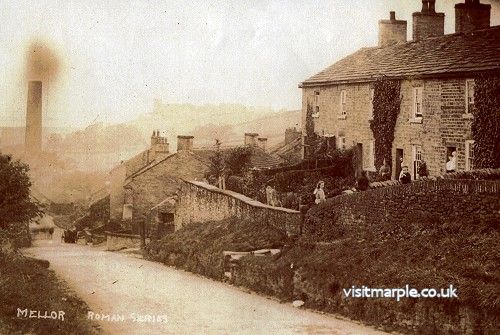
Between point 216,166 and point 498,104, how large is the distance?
10.2 metres

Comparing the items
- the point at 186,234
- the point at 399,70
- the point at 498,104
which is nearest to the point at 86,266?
the point at 186,234

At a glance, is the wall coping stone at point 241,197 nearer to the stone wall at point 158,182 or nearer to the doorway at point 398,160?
the doorway at point 398,160

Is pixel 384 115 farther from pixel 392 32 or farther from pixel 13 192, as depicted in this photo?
pixel 13 192

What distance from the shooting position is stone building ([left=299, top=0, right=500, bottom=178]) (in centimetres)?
1795

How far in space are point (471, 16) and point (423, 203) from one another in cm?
846

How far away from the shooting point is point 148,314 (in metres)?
13.2

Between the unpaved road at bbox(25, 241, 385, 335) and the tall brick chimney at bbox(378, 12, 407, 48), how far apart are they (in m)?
8.43

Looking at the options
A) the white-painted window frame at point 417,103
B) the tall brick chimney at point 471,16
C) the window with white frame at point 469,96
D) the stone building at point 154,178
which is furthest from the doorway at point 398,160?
the stone building at point 154,178

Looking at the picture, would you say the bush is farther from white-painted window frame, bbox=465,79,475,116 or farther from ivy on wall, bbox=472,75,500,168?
white-painted window frame, bbox=465,79,475,116

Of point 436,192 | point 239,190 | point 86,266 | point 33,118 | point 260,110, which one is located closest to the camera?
point 436,192

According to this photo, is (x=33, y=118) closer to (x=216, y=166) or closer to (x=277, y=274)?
(x=277, y=274)

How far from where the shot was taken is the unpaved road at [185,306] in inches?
482

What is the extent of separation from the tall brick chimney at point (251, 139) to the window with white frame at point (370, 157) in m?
4.12

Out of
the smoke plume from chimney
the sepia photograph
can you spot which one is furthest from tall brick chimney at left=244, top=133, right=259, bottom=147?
the smoke plume from chimney
